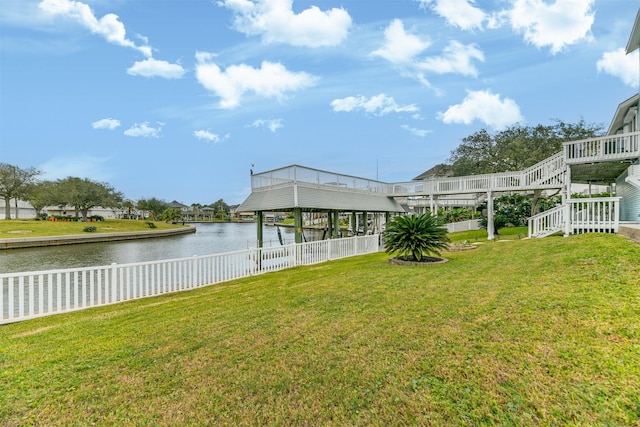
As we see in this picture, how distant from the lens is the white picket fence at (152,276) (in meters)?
5.62

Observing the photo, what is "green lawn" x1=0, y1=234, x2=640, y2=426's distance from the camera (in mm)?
2094

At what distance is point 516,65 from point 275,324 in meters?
15.7

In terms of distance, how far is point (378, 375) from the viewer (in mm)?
2525

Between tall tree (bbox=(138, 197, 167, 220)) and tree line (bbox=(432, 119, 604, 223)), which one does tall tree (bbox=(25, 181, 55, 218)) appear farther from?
tree line (bbox=(432, 119, 604, 223))

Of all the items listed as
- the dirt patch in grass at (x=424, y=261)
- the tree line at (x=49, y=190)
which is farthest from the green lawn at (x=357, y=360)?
the tree line at (x=49, y=190)

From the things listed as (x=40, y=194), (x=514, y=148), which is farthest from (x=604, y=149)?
(x=40, y=194)

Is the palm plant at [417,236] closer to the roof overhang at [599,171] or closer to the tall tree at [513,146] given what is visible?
the roof overhang at [599,171]

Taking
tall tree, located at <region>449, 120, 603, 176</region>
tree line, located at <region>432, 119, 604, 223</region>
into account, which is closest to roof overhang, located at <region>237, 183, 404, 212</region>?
tree line, located at <region>432, 119, 604, 223</region>

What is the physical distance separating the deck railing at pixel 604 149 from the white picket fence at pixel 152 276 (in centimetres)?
927

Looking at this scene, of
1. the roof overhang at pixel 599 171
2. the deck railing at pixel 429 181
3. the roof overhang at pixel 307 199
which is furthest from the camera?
the deck railing at pixel 429 181

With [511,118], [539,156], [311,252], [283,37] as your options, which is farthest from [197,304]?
[511,118]

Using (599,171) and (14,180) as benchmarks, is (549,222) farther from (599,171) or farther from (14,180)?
(14,180)

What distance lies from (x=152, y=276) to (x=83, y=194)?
47.7 meters

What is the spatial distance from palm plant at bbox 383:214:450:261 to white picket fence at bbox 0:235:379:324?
3841 mm
